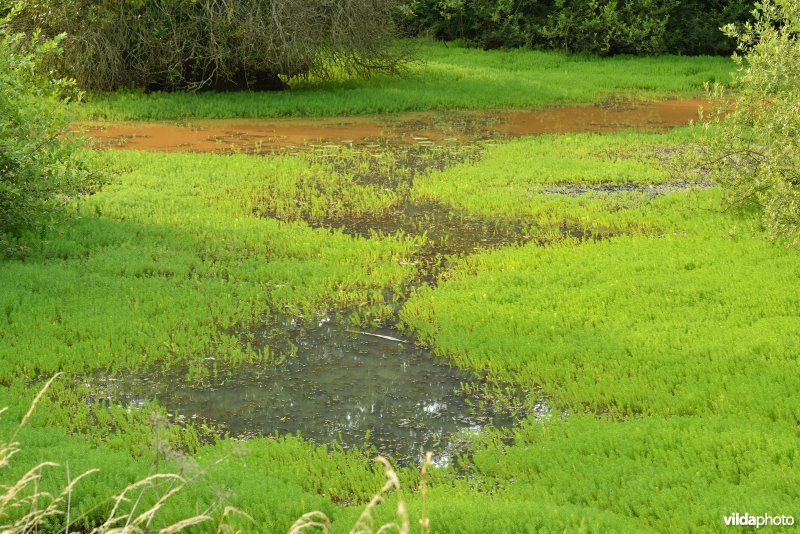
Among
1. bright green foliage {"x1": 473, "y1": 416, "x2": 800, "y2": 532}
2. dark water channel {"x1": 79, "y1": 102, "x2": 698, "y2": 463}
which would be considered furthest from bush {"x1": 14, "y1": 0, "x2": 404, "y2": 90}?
bright green foliage {"x1": 473, "y1": 416, "x2": 800, "y2": 532}

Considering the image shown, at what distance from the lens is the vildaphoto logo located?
5.04 m

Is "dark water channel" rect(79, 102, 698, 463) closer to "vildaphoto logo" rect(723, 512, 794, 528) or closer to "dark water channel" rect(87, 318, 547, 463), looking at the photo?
"dark water channel" rect(87, 318, 547, 463)

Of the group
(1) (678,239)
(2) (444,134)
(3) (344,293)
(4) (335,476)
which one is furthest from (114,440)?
(2) (444,134)

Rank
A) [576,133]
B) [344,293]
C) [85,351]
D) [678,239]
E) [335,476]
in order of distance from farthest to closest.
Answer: [576,133] → [678,239] → [344,293] → [85,351] → [335,476]

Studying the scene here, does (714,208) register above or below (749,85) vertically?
below

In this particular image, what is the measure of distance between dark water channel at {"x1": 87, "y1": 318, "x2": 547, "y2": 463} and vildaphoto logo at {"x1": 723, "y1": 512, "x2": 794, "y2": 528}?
208 centimetres

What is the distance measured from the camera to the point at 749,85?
12.1 meters

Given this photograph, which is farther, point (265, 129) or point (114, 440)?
point (265, 129)

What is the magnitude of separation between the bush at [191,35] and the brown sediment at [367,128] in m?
1.66

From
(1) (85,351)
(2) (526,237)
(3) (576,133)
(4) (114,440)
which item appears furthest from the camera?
(3) (576,133)

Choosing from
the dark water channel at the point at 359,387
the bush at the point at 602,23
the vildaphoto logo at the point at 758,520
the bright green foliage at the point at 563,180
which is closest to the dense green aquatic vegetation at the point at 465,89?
the bush at the point at 602,23

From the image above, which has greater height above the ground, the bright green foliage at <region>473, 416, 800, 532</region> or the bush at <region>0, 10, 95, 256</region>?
the bush at <region>0, 10, 95, 256</region>

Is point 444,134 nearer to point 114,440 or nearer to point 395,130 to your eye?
point 395,130

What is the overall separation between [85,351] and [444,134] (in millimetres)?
11974
